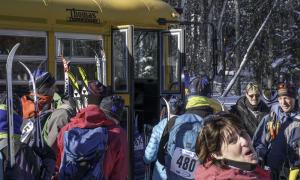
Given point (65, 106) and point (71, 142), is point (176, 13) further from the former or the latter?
point (71, 142)

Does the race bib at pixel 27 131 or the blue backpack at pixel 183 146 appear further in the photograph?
the blue backpack at pixel 183 146

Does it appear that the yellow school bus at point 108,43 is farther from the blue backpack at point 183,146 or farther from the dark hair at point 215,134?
the dark hair at point 215,134

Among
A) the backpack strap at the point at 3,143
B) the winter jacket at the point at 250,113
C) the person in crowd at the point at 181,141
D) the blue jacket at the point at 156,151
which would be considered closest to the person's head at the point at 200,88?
the person in crowd at the point at 181,141

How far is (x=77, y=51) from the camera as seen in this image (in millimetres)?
6797

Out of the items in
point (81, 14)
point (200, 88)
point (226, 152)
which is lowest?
point (226, 152)

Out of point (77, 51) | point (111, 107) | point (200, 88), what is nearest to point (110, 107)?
point (111, 107)

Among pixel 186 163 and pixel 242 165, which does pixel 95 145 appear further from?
pixel 242 165

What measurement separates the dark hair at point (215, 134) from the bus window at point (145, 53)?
5.40 metres

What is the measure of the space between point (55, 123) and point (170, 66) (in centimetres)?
370

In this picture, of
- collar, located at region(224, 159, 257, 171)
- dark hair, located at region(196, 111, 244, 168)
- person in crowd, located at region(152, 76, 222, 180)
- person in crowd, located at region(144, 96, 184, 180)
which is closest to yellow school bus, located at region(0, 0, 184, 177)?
person in crowd, located at region(144, 96, 184, 180)

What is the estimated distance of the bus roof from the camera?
6.19 meters

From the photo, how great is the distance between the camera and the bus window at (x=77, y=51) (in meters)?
6.55

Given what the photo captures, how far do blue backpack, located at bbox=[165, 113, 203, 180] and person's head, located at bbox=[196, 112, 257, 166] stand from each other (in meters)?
1.55

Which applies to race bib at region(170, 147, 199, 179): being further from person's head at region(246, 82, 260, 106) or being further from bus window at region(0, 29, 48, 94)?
bus window at region(0, 29, 48, 94)
